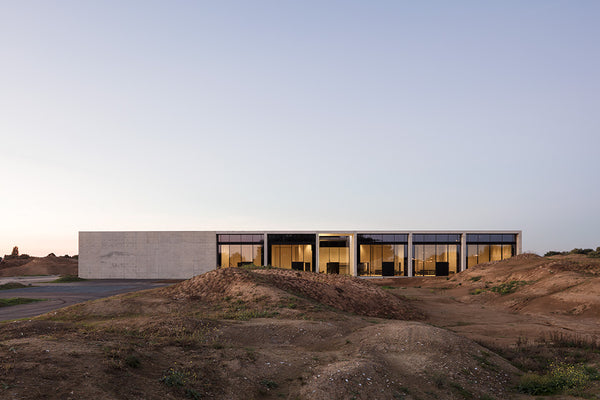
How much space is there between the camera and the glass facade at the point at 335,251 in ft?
179

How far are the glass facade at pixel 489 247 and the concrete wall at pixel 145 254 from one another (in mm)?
37839

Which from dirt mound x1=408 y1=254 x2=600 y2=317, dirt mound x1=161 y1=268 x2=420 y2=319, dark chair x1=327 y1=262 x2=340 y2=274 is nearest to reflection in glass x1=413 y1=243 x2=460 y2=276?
dirt mound x1=408 y1=254 x2=600 y2=317

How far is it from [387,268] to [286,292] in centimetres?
3328

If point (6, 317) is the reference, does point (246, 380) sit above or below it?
above

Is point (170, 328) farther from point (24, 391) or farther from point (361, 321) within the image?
point (361, 321)

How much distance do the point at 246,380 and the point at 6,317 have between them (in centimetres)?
1990

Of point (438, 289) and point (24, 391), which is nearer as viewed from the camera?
point (24, 391)

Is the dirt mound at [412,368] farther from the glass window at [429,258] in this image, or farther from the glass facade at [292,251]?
the glass window at [429,258]

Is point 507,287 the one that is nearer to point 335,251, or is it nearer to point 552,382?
point 552,382

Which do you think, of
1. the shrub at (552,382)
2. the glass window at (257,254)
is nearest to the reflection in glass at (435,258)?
the glass window at (257,254)

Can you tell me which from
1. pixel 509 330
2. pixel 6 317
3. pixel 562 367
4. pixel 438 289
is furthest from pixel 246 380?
pixel 438 289

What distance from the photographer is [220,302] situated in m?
20.7

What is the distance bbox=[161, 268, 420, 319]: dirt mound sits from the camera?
846 inches

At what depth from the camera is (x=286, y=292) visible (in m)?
21.4
